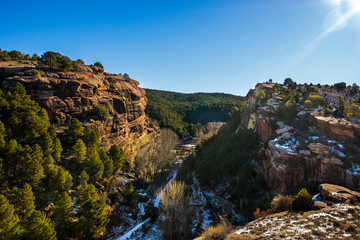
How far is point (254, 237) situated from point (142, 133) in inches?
1933

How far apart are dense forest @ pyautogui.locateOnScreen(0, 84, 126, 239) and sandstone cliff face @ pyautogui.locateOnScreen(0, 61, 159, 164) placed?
3.73m

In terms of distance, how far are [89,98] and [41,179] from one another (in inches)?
846

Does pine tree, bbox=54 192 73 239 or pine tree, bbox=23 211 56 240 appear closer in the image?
pine tree, bbox=23 211 56 240

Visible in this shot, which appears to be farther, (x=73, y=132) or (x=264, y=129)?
(x=73, y=132)

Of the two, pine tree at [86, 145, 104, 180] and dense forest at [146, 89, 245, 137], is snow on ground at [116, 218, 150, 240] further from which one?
dense forest at [146, 89, 245, 137]

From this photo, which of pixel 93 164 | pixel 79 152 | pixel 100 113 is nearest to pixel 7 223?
pixel 79 152

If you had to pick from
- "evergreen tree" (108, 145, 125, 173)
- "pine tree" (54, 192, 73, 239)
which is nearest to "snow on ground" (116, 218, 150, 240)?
"pine tree" (54, 192, 73, 239)

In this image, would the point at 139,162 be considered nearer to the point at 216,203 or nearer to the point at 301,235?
the point at 216,203

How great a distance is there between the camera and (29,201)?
675 inches

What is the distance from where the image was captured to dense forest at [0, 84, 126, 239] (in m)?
15.8

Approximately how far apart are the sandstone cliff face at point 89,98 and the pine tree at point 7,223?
2093cm

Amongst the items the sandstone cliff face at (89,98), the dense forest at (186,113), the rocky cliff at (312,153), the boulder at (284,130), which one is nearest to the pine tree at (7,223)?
the sandstone cliff face at (89,98)

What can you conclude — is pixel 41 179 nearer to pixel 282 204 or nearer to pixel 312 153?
pixel 282 204

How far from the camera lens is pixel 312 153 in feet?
61.5
